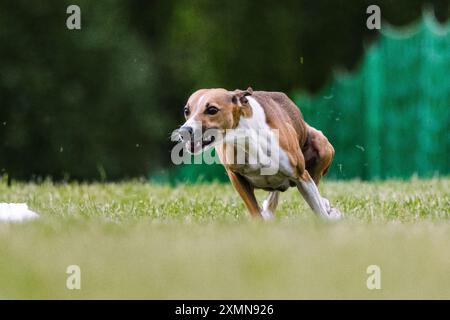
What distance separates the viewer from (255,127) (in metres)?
6.50

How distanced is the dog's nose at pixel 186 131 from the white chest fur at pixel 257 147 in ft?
1.20

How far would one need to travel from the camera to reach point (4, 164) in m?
21.2

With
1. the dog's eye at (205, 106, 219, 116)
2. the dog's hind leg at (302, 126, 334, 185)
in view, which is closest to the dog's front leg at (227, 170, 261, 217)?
the dog's eye at (205, 106, 219, 116)

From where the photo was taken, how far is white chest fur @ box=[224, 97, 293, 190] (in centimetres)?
649

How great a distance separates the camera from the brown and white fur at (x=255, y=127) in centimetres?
632

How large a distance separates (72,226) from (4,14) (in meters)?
17.8

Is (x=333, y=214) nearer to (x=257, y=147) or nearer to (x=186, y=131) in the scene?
(x=257, y=147)

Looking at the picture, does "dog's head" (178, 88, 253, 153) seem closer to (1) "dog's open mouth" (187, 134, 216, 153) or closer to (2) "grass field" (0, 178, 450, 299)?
(1) "dog's open mouth" (187, 134, 216, 153)

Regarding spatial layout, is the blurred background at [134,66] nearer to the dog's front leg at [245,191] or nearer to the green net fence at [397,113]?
the green net fence at [397,113]

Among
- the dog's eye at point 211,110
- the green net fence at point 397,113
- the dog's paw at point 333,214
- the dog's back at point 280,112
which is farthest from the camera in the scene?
the green net fence at point 397,113

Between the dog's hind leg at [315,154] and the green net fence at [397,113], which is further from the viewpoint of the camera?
the green net fence at [397,113]

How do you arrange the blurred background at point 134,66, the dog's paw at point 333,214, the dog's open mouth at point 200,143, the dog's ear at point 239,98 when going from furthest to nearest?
the blurred background at point 134,66
the dog's paw at point 333,214
the dog's ear at point 239,98
the dog's open mouth at point 200,143

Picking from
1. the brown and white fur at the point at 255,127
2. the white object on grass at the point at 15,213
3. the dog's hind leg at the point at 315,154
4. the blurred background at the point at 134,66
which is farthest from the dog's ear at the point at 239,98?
the blurred background at the point at 134,66

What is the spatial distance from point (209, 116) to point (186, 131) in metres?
0.26
